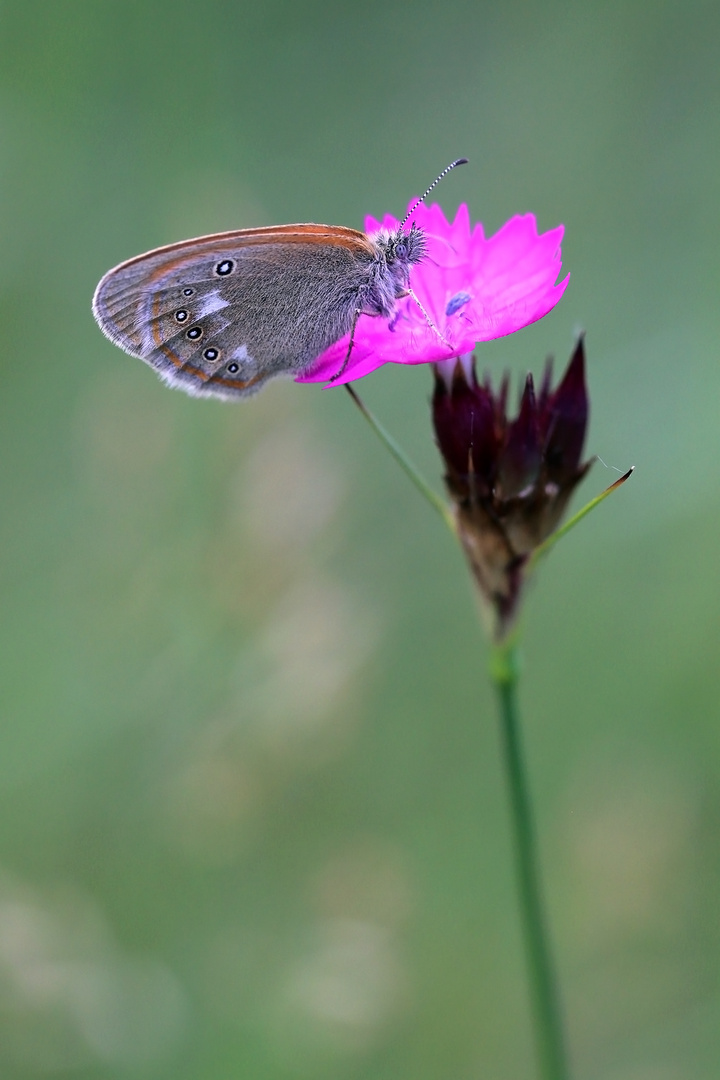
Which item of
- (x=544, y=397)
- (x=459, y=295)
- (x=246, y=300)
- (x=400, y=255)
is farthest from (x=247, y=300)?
(x=544, y=397)

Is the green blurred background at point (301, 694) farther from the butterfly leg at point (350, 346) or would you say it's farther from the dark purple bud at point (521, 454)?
the dark purple bud at point (521, 454)

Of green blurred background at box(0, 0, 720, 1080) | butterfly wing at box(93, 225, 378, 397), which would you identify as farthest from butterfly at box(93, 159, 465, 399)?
green blurred background at box(0, 0, 720, 1080)

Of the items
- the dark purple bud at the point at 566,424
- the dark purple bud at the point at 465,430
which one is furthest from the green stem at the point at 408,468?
the dark purple bud at the point at 566,424

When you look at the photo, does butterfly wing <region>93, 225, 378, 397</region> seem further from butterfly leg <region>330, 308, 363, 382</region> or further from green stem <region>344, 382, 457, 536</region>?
green stem <region>344, 382, 457, 536</region>

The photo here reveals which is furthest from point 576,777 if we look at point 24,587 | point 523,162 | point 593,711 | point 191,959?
point 523,162

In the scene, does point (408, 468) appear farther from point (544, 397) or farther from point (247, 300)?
point (247, 300)
